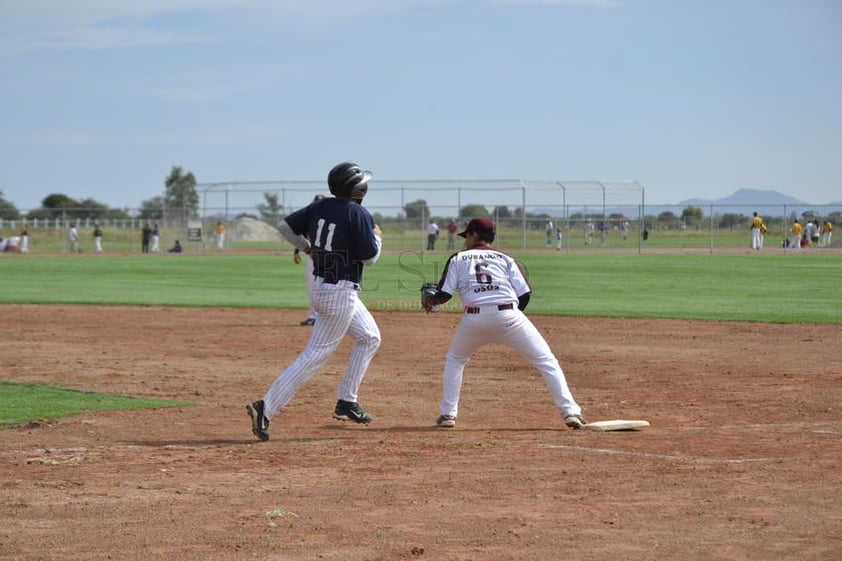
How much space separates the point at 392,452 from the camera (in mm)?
8125

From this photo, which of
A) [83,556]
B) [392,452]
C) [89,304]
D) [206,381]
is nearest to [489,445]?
[392,452]

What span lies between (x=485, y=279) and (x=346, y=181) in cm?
134

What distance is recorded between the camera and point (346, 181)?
8828 mm

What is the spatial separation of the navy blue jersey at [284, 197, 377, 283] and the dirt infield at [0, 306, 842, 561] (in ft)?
4.37

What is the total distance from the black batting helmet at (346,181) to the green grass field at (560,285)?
36.8 feet

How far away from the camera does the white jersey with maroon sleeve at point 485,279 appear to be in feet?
29.3

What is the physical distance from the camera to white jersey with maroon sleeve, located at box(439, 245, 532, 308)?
894cm

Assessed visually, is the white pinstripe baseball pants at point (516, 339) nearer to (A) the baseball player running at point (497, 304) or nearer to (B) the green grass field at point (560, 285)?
(A) the baseball player running at point (497, 304)

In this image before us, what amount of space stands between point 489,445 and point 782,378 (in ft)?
16.5

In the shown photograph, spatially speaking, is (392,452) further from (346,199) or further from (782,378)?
(782,378)

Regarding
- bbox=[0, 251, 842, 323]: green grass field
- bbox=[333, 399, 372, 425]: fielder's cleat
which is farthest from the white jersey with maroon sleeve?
bbox=[0, 251, 842, 323]: green grass field

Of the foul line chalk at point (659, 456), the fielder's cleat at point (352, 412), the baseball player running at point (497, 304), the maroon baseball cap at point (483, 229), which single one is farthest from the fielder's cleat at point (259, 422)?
the maroon baseball cap at point (483, 229)

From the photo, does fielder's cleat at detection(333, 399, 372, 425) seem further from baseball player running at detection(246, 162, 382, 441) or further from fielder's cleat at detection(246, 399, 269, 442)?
fielder's cleat at detection(246, 399, 269, 442)

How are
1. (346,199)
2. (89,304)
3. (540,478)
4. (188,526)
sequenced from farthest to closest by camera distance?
(89,304) < (346,199) < (540,478) < (188,526)
